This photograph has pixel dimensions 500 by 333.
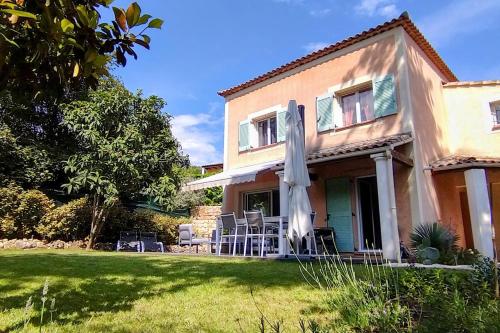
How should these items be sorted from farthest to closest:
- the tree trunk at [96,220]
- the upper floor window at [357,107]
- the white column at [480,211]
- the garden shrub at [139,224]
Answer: the garden shrub at [139,224] → the tree trunk at [96,220] → the upper floor window at [357,107] → the white column at [480,211]

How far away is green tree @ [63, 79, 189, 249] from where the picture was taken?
58.1 feet

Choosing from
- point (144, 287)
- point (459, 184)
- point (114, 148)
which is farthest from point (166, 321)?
point (459, 184)

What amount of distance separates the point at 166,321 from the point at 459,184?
15.9 metres

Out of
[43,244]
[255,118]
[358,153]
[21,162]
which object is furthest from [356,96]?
[21,162]

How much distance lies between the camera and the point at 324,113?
1756cm

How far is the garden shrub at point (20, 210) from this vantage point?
58.3 ft

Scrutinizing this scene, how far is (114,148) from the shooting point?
59.0ft

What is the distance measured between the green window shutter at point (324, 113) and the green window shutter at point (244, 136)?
4345 millimetres

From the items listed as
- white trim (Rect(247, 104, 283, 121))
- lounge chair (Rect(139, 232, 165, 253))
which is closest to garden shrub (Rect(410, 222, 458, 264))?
white trim (Rect(247, 104, 283, 121))

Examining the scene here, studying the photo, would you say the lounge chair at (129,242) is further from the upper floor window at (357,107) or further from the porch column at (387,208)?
the porch column at (387,208)

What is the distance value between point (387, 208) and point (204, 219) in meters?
16.1

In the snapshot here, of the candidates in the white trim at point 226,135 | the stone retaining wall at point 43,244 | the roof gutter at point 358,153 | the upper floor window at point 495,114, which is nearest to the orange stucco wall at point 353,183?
the roof gutter at point 358,153

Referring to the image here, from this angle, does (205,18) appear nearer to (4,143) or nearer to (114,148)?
(114,148)

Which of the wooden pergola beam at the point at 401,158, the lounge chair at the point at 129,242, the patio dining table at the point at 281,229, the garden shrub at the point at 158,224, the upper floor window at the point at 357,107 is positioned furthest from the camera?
the garden shrub at the point at 158,224
